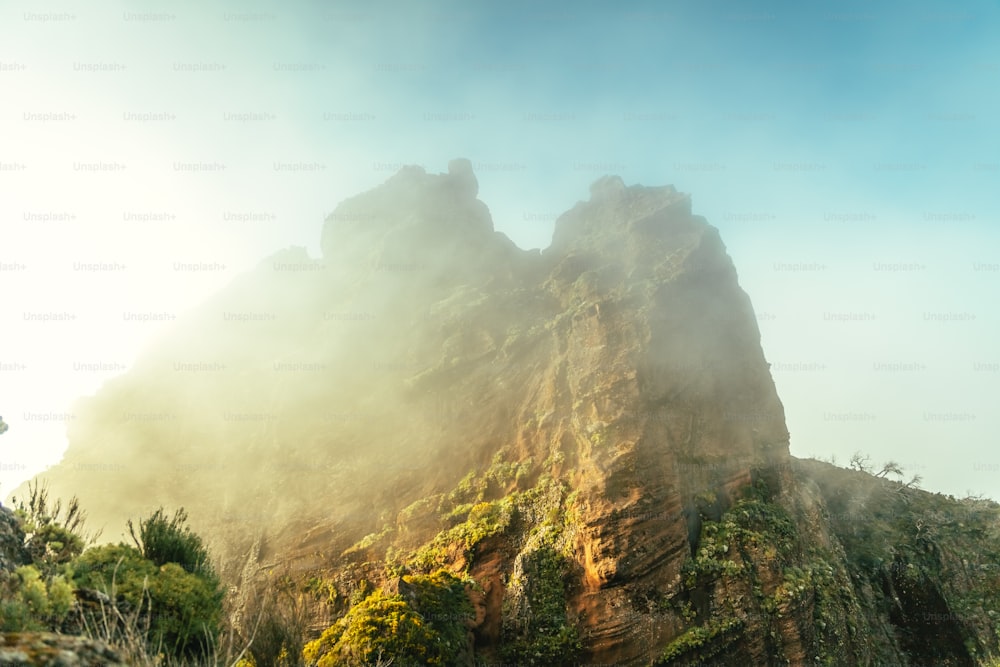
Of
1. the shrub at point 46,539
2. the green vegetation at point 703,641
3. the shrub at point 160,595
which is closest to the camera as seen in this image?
the shrub at point 46,539

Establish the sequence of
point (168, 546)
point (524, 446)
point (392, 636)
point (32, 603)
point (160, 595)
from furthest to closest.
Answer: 1. point (524, 446)
2. point (392, 636)
3. point (168, 546)
4. point (160, 595)
5. point (32, 603)

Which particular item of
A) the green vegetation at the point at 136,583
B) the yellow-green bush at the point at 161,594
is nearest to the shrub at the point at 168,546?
the green vegetation at the point at 136,583

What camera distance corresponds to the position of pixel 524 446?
35.9m

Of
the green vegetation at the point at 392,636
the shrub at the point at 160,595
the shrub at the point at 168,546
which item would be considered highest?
the shrub at the point at 168,546

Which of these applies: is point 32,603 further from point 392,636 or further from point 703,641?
point 703,641

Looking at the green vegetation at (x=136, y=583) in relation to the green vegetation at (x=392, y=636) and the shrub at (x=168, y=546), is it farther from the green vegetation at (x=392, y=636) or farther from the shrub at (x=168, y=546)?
the green vegetation at (x=392, y=636)

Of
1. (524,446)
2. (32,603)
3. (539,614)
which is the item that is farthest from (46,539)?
(524,446)

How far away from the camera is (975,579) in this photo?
34.8m

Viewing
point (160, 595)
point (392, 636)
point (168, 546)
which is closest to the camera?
point (160, 595)

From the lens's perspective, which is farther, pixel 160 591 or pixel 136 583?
pixel 160 591

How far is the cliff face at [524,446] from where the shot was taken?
27.8 metres

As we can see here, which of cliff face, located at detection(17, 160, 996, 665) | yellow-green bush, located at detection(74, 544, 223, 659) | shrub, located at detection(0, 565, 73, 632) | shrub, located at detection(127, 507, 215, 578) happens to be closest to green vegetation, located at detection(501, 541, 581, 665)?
cliff face, located at detection(17, 160, 996, 665)

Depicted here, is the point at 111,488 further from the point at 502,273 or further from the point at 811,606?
the point at 811,606

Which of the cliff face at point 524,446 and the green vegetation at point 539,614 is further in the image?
the cliff face at point 524,446
